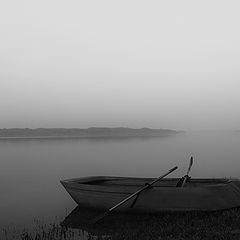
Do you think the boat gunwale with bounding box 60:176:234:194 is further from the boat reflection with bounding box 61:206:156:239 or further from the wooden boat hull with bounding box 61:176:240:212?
the boat reflection with bounding box 61:206:156:239

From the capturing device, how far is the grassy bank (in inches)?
465

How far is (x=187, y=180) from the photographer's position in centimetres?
1772

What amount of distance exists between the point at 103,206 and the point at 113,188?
50.3 inches

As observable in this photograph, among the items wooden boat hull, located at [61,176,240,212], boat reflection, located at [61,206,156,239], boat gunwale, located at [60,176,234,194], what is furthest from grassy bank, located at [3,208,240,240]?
boat gunwale, located at [60,176,234,194]

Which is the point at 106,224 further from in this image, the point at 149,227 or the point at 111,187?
the point at 149,227

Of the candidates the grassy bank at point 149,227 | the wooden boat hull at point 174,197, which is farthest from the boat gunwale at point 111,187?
the grassy bank at point 149,227

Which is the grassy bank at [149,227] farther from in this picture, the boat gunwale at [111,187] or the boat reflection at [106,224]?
the boat gunwale at [111,187]

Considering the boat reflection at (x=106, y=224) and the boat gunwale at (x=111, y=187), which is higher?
the boat gunwale at (x=111, y=187)

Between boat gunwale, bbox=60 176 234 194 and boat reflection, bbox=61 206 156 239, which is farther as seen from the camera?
boat gunwale, bbox=60 176 234 194

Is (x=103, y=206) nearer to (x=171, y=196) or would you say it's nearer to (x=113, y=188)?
(x=113, y=188)

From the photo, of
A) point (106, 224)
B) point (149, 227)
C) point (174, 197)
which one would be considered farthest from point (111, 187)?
point (149, 227)

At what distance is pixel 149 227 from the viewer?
533 inches

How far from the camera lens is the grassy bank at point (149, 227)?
38.7 feet

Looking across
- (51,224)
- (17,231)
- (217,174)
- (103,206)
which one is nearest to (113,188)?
(103,206)
